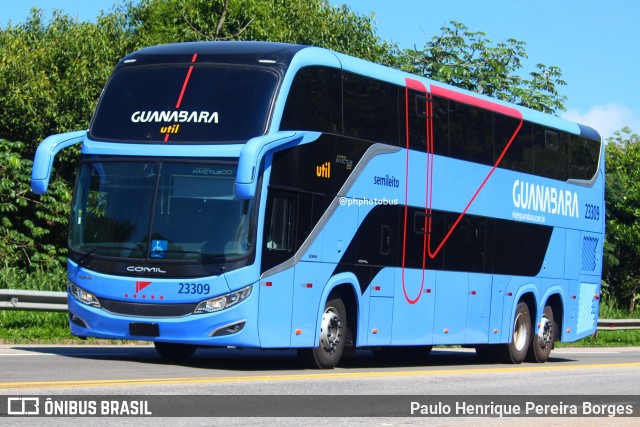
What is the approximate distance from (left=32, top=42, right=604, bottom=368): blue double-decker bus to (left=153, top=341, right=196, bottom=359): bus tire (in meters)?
0.04

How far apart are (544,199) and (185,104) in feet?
30.1

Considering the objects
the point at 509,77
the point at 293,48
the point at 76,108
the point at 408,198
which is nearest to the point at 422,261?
the point at 408,198

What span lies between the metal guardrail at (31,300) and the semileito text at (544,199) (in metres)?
7.72

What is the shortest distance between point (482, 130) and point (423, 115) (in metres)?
2.05

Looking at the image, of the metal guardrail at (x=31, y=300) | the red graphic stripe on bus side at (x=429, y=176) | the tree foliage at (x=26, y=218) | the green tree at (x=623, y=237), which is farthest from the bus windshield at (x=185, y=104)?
the green tree at (x=623, y=237)

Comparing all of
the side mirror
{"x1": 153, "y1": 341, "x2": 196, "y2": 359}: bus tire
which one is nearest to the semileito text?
{"x1": 153, "y1": 341, "x2": 196, "y2": 359}: bus tire

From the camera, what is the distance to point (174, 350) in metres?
17.5

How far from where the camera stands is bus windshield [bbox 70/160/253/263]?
15.0 metres

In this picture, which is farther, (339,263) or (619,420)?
(339,263)

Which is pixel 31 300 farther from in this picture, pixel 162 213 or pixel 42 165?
pixel 162 213

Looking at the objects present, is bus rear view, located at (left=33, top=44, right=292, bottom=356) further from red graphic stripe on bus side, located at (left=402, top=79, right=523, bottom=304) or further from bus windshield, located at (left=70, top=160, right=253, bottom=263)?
red graphic stripe on bus side, located at (left=402, top=79, right=523, bottom=304)

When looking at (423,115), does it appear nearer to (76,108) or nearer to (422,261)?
(422,261)

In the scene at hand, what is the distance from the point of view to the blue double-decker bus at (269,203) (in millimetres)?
14969

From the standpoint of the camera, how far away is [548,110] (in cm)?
4434
